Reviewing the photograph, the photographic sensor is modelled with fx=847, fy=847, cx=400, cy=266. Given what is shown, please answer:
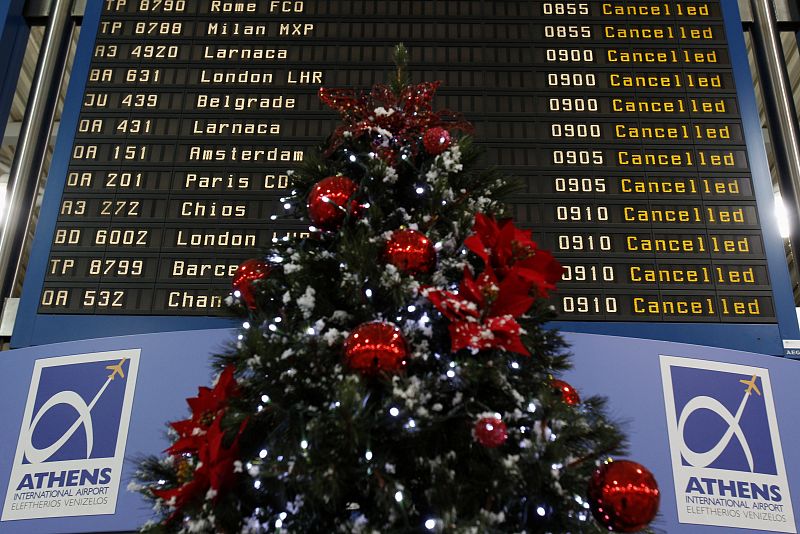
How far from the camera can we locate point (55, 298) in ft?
19.8

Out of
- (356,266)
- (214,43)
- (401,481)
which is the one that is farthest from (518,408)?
(214,43)

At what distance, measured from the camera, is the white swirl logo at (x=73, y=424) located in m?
4.64

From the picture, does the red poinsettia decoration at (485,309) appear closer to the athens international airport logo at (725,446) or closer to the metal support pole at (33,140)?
the athens international airport logo at (725,446)

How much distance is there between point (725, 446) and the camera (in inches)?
176

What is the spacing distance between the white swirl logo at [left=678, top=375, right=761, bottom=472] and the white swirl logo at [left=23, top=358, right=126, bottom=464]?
3.07 meters

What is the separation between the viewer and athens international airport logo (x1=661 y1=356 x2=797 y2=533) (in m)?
4.31

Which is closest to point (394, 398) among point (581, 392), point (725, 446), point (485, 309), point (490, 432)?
point (490, 432)

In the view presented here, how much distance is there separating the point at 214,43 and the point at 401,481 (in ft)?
18.9

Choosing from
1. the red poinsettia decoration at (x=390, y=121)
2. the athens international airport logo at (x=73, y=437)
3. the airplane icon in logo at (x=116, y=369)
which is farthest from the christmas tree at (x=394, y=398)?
the airplane icon in logo at (x=116, y=369)

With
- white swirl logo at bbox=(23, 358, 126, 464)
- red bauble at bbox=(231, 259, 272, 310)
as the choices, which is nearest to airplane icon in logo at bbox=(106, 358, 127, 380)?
white swirl logo at bbox=(23, 358, 126, 464)

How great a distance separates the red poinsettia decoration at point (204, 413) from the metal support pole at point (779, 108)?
5.95 meters

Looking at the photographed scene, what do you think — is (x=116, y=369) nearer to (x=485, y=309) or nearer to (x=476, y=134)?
(x=476, y=134)

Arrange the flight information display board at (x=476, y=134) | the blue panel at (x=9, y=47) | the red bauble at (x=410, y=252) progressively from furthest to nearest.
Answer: the blue panel at (x=9, y=47) < the flight information display board at (x=476, y=134) < the red bauble at (x=410, y=252)

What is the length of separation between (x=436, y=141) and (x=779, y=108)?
20.3ft
